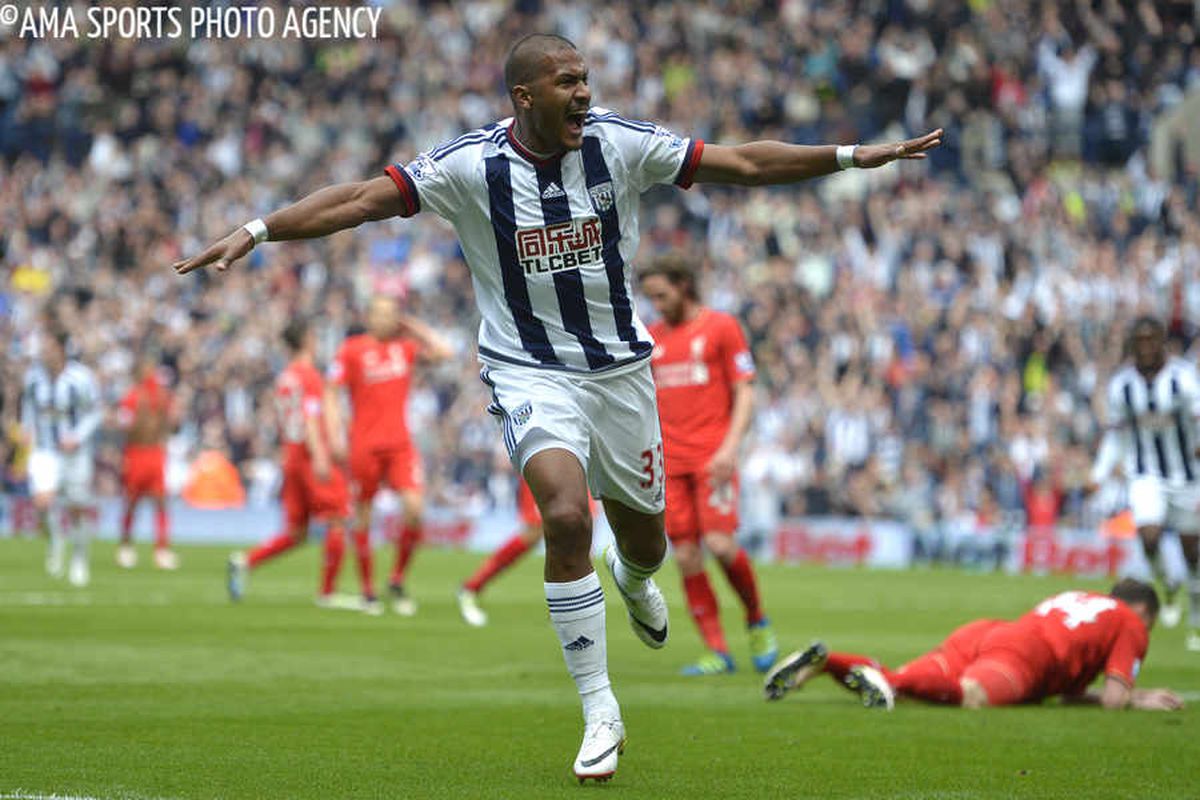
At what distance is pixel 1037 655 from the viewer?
31.3 ft

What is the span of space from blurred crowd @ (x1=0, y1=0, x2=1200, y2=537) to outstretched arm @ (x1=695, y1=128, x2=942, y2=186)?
16.5 meters

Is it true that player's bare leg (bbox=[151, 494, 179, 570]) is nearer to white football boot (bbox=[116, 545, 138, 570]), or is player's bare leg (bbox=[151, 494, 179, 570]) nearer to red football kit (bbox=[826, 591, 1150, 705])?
white football boot (bbox=[116, 545, 138, 570])

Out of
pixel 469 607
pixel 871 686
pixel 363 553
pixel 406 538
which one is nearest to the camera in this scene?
pixel 871 686

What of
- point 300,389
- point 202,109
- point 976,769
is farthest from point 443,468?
point 976,769

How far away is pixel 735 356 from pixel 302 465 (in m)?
6.43

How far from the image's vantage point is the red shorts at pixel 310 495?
17.0 m

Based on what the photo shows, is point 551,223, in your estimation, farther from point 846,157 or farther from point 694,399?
point 694,399

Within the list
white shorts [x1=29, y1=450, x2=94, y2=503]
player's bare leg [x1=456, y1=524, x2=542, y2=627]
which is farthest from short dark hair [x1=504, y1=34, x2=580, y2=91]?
white shorts [x1=29, y1=450, x2=94, y2=503]

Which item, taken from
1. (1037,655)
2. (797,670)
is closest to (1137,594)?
(1037,655)

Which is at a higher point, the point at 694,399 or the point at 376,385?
the point at 376,385

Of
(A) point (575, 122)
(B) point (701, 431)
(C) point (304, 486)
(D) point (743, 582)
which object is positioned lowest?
(D) point (743, 582)

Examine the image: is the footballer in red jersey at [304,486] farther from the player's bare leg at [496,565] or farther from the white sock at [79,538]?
the white sock at [79,538]

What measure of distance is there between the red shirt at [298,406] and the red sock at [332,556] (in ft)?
2.46

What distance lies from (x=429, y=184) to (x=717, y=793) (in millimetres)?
2660
